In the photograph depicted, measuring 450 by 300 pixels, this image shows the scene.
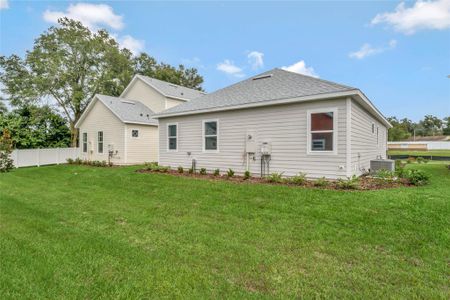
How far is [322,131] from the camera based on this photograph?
25.8ft

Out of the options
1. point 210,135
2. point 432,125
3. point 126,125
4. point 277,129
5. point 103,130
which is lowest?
point 210,135

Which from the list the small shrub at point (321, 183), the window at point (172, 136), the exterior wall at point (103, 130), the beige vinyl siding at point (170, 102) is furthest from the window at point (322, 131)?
the beige vinyl siding at point (170, 102)

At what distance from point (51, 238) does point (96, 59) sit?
24.8 meters

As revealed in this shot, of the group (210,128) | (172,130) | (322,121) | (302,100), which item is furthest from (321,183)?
(172,130)

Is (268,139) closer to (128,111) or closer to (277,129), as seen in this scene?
(277,129)

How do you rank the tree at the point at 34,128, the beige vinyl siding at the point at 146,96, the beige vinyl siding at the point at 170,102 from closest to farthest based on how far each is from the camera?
the tree at the point at 34,128 < the beige vinyl siding at the point at 170,102 < the beige vinyl siding at the point at 146,96

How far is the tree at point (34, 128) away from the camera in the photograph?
55.4 feet

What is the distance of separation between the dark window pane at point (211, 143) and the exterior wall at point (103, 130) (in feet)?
22.4

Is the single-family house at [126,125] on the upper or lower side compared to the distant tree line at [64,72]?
lower

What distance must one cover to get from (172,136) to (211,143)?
2.46 metres

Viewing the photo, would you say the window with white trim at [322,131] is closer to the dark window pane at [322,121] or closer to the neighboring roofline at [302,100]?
the dark window pane at [322,121]

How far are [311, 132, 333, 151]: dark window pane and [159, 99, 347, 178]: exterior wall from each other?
0.70 ft

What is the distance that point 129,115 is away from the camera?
616 inches

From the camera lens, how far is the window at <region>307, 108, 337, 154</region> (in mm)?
7652
